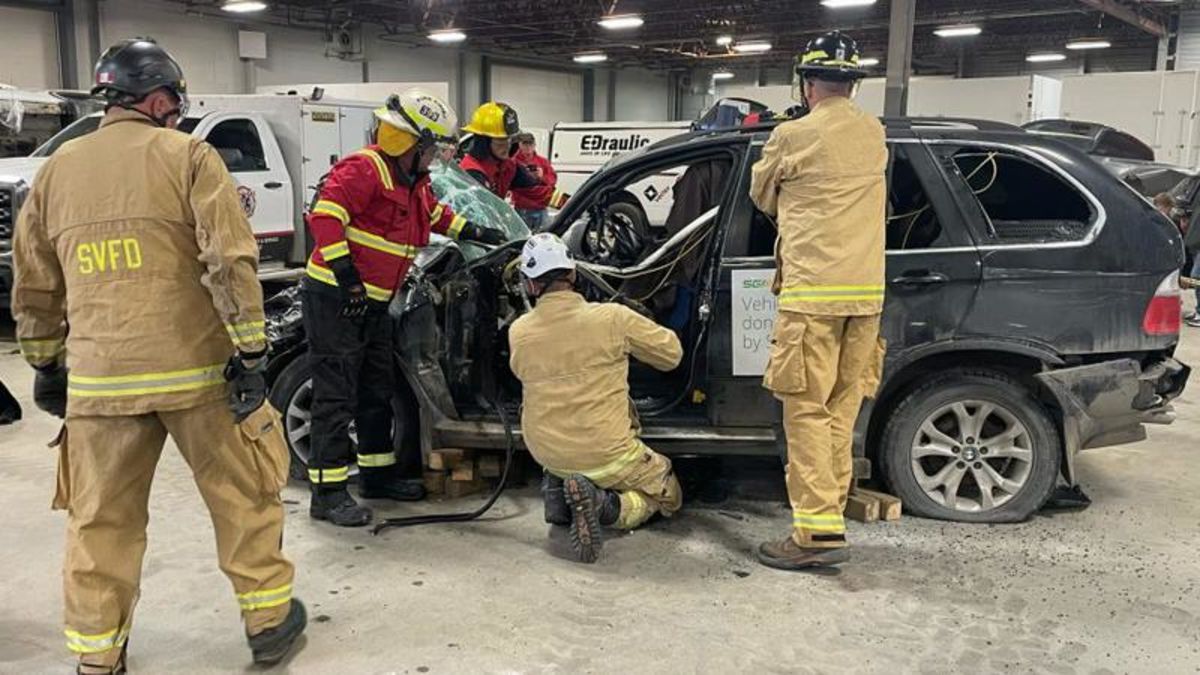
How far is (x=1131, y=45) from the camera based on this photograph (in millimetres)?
24516

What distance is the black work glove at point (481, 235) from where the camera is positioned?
456cm

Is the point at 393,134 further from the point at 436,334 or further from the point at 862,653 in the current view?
the point at 862,653

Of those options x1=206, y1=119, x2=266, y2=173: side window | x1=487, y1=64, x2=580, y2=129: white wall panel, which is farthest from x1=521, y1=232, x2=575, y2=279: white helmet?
x1=487, y1=64, x2=580, y2=129: white wall panel

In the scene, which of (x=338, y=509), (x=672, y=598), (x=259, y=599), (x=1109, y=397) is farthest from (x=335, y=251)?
(x=1109, y=397)

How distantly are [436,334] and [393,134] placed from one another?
0.90 metres

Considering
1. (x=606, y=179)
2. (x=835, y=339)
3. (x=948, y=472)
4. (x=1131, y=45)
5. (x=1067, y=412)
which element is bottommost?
(x=948, y=472)

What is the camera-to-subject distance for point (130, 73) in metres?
2.75

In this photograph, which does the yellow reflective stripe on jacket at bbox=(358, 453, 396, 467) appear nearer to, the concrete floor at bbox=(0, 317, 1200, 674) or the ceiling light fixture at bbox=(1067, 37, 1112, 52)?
the concrete floor at bbox=(0, 317, 1200, 674)

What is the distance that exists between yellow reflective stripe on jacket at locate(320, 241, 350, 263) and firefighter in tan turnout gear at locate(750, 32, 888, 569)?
168 cm

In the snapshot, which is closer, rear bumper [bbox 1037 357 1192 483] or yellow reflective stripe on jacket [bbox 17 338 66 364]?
yellow reflective stripe on jacket [bbox 17 338 66 364]

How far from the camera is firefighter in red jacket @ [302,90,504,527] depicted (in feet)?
13.2

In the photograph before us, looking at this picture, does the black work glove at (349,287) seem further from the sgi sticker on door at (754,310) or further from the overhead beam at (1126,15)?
the overhead beam at (1126,15)

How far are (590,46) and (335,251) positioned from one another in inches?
890

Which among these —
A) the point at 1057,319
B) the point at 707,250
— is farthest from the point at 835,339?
the point at 1057,319
